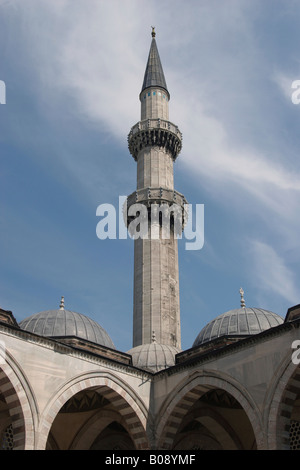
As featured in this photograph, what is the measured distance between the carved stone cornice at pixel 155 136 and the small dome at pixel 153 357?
1205 centimetres

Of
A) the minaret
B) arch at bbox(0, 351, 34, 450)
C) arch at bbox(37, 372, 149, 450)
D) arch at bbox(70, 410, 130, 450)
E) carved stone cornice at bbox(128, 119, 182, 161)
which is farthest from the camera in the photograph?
carved stone cornice at bbox(128, 119, 182, 161)

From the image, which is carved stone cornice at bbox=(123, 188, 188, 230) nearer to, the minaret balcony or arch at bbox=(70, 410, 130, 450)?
the minaret balcony

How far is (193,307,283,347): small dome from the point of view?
60.7 feet

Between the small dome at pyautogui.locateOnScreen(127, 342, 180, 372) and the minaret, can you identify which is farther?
the minaret

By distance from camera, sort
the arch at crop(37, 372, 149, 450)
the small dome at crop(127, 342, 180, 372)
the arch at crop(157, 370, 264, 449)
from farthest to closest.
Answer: the small dome at crop(127, 342, 180, 372), the arch at crop(37, 372, 149, 450), the arch at crop(157, 370, 264, 449)

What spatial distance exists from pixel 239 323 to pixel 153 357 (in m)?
3.16

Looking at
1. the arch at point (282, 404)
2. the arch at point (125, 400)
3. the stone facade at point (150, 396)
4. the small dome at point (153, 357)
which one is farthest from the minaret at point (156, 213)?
the arch at point (282, 404)

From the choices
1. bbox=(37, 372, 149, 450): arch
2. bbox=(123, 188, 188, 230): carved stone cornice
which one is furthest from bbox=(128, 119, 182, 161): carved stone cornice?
bbox=(37, 372, 149, 450): arch

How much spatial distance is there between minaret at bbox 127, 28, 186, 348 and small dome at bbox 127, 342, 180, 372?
3.05 meters

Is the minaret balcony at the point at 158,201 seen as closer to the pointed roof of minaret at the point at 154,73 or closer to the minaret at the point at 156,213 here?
the minaret at the point at 156,213

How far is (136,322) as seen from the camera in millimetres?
23938

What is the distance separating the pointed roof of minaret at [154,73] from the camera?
98.7ft

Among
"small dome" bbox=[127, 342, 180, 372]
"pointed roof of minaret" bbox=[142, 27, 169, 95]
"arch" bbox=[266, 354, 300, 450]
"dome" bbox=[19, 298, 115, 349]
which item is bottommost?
"arch" bbox=[266, 354, 300, 450]

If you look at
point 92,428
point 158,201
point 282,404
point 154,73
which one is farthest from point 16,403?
point 154,73
